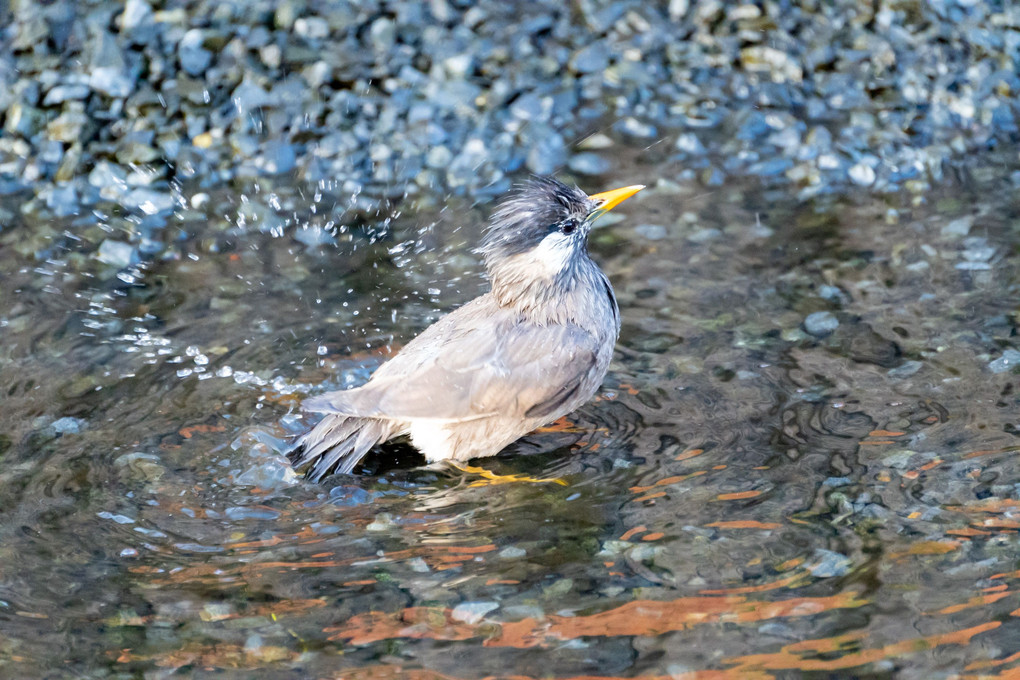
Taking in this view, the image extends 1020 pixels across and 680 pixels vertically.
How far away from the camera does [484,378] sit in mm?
5969

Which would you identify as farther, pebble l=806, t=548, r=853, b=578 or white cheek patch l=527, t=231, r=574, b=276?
white cheek patch l=527, t=231, r=574, b=276

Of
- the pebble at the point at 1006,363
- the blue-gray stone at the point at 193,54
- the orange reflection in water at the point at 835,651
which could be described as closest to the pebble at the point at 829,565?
the orange reflection in water at the point at 835,651

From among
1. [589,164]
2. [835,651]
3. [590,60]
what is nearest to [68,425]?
[835,651]

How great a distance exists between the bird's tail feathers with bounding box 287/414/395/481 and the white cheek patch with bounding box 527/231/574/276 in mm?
1241

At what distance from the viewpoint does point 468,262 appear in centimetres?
832

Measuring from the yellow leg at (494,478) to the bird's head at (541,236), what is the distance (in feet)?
3.34

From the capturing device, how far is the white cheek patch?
623cm

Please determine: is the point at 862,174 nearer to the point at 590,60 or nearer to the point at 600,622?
the point at 590,60

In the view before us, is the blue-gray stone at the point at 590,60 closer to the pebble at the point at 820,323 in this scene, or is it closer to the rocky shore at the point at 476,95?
the rocky shore at the point at 476,95

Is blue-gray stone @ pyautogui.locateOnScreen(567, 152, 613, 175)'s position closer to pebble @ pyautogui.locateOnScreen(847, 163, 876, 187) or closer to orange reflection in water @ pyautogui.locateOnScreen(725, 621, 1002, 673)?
pebble @ pyautogui.locateOnScreen(847, 163, 876, 187)

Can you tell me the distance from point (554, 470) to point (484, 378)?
0.70m

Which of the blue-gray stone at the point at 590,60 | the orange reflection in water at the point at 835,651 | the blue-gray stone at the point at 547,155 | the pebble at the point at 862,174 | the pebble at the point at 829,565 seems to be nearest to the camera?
the orange reflection in water at the point at 835,651

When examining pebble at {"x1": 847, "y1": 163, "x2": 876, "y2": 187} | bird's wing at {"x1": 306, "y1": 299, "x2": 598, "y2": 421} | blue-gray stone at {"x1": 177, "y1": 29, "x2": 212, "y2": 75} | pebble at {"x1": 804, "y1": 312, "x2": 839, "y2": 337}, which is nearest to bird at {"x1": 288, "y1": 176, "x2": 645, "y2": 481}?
bird's wing at {"x1": 306, "y1": 299, "x2": 598, "y2": 421}

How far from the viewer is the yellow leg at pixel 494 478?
20.0 feet
